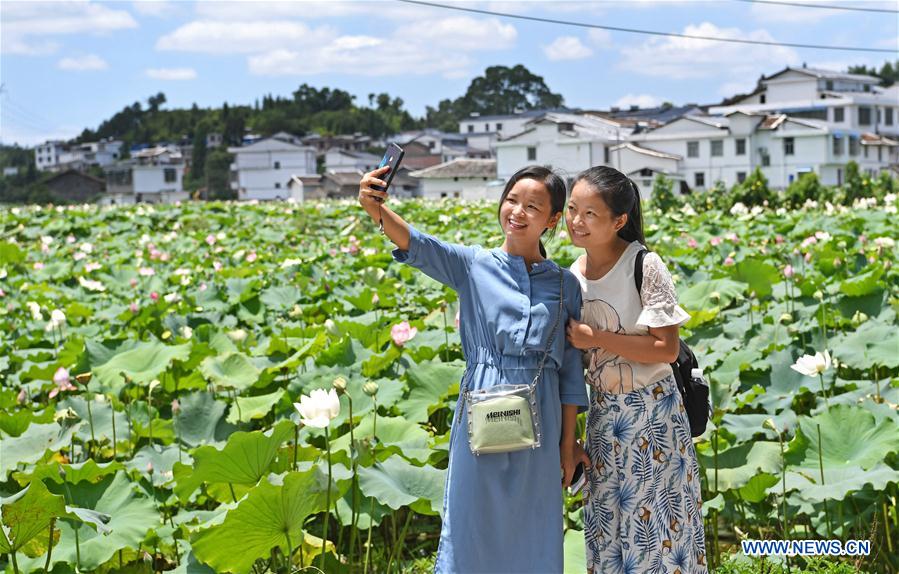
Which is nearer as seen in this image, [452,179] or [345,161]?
[452,179]

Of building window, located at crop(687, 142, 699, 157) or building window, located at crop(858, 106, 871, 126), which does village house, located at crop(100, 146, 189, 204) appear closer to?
building window, located at crop(687, 142, 699, 157)

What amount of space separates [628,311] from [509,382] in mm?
267

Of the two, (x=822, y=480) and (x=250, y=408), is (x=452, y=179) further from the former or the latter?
(x=822, y=480)

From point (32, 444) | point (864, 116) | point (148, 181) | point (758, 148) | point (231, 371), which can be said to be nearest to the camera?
point (32, 444)

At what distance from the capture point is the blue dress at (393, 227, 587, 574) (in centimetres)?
192

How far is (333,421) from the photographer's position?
114 inches

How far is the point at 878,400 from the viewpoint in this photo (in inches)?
122

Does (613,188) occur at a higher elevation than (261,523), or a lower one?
higher

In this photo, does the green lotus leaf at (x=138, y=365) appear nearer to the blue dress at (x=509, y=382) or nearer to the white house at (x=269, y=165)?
the blue dress at (x=509, y=382)

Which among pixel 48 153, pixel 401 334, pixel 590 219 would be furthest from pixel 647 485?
pixel 48 153

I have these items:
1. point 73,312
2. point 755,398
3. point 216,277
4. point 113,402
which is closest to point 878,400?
point 755,398

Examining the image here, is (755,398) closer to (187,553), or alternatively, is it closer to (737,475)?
(737,475)

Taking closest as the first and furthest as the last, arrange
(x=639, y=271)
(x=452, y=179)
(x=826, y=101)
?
(x=639, y=271) → (x=452, y=179) → (x=826, y=101)

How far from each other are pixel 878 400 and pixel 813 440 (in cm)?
55
